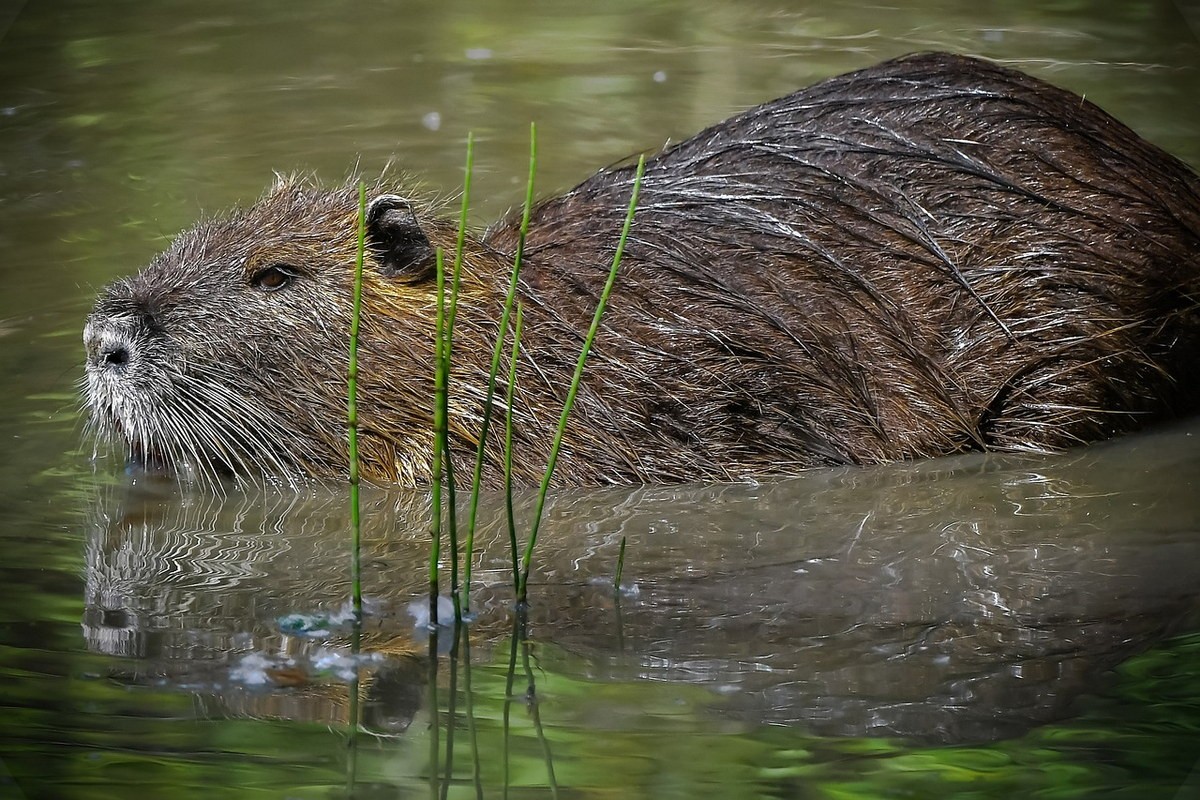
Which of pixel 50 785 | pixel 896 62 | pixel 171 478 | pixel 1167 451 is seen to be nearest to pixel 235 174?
pixel 171 478

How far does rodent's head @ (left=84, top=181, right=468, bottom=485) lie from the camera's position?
4.51 meters

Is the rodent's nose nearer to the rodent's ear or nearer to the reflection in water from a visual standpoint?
the reflection in water

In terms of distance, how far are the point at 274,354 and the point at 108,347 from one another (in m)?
0.45

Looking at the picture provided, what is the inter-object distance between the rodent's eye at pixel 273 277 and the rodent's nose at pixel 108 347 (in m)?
0.39

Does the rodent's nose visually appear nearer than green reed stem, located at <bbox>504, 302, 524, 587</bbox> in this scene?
No

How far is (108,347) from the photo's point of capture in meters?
4.48

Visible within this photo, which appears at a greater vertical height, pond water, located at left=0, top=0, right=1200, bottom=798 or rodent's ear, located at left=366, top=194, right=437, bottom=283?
rodent's ear, located at left=366, top=194, right=437, bottom=283

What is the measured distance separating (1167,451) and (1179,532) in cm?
73

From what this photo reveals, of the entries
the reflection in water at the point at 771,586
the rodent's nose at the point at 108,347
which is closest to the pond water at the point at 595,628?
the reflection in water at the point at 771,586

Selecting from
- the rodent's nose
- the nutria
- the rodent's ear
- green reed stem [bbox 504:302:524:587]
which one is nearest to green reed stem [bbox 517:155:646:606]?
green reed stem [bbox 504:302:524:587]

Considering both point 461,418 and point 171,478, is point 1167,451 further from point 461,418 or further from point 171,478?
point 171,478

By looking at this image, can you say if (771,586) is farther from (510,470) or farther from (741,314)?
(741,314)

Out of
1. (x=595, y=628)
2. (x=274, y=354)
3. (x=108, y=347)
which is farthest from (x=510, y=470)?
(x=108, y=347)

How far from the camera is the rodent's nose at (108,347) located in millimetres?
4477
